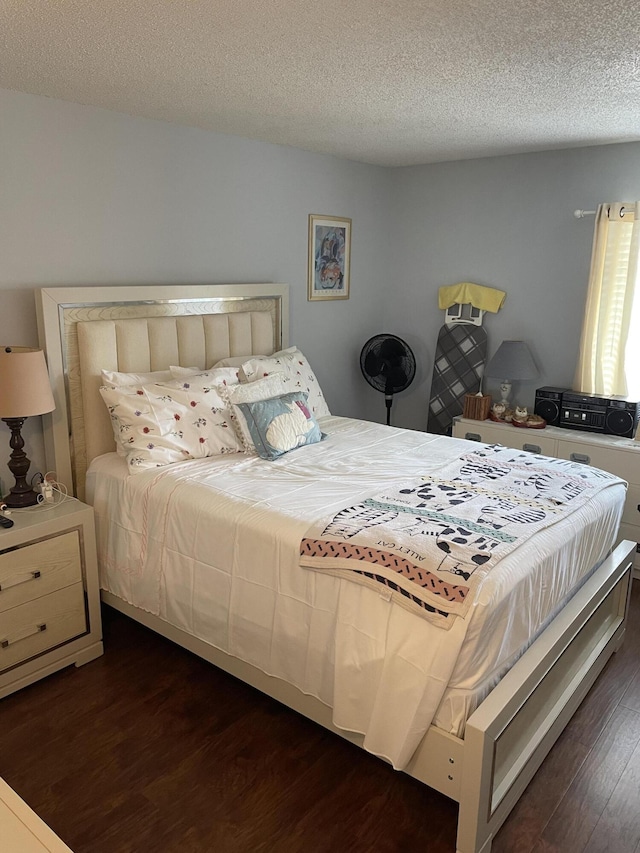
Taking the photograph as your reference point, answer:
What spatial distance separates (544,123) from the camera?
10.8 ft

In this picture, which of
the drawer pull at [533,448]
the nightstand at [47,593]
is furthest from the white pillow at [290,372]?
the drawer pull at [533,448]

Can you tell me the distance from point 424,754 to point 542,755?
55 cm

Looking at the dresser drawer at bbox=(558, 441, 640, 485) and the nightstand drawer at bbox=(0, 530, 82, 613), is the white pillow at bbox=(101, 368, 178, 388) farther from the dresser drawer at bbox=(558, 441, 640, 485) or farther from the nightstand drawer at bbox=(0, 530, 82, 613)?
the dresser drawer at bbox=(558, 441, 640, 485)

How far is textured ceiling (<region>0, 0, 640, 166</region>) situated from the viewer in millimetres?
1861

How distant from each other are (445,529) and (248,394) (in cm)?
139

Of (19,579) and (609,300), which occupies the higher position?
(609,300)

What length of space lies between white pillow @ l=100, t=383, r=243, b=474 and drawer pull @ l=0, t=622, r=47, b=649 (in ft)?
2.39

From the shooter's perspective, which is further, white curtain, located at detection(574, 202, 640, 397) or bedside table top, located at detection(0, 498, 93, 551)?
white curtain, located at detection(574, 202, 640, 397)

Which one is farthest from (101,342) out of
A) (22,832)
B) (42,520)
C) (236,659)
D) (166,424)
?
(22,832)

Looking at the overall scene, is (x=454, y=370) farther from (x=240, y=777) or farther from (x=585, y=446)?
(x=240, y=777)

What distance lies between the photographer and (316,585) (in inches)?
85.5

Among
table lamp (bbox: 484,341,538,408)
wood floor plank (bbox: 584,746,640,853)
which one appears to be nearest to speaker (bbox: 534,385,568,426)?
table lamp (bbox: 484,341,538,408)

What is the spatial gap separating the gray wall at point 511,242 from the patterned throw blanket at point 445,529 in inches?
66.8

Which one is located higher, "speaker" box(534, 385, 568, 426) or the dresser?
"speaker" box(534, 385, 568, 426)
